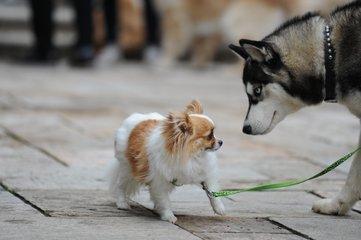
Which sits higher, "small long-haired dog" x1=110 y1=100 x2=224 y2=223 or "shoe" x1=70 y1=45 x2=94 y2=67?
"small long-haired dog" x1=110 y1=100 x2=224 y2=223

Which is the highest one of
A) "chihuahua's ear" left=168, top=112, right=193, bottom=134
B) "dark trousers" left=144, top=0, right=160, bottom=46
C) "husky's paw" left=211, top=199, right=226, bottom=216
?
"chihuahua's ear" left=168, top=112, right=193, bottom=134

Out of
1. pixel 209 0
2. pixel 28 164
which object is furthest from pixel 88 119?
pixel 209 0

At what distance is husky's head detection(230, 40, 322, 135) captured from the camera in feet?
17.9

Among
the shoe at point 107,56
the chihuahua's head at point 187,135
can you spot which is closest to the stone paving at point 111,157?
the chihuahua's head at point 187,135

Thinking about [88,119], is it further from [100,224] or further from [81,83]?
[100,224]

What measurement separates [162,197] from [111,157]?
223cm

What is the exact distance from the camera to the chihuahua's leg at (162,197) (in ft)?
16.5

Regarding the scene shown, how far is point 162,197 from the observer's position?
16.6 feet

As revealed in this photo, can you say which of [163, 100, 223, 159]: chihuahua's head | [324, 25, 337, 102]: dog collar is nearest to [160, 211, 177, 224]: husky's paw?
[163, 100, 223, 159]: chihuahua's head

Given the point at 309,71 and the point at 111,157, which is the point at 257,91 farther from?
the point at 111,157

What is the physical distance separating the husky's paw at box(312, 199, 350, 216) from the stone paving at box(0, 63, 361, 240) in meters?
Result: 0.06

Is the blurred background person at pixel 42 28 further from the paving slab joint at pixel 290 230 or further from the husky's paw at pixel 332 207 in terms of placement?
the paving slab joint at pixel 290 230

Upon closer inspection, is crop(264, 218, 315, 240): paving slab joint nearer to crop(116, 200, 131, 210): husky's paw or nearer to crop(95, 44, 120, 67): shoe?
crop(116, 200, 131, 210): husky's paw

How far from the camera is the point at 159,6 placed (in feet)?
49.9
